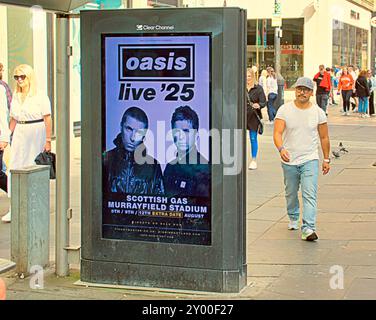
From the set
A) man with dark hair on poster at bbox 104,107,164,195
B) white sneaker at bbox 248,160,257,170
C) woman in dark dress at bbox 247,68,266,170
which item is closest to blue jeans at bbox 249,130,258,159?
woman in dark dress at bbox 247,68,266,170

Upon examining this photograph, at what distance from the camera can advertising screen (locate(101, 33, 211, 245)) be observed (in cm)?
590

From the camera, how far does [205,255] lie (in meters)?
6.02

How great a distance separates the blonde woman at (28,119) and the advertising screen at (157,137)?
3.17 m

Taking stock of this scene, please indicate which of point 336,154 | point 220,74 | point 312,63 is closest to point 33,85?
point 220,74

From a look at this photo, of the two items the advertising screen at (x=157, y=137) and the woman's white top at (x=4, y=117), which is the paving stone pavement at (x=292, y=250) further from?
the woman's white top at (x=4, y=117)

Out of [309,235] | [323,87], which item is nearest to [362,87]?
[323,87]

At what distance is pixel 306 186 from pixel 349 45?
41776mm

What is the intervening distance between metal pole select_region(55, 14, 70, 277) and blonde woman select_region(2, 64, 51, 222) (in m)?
2.61

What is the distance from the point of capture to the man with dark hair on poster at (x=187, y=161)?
594cm

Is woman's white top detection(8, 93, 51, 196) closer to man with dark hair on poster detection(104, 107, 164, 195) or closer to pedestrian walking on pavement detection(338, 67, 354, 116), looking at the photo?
man with dark hair on poster detection(104, 107, 164, 195)

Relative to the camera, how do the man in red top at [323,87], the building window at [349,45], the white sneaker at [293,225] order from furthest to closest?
the building window at [349,45], the man in red top at [323,87], the white sneaker at [293,225]

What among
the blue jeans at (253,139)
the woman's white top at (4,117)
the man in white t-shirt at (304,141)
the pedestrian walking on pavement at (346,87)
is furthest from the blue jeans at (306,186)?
the pedestrian walking on pavement at (346,87)

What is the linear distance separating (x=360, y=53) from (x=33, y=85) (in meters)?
46.5
